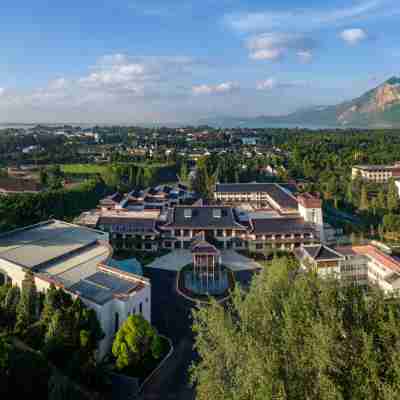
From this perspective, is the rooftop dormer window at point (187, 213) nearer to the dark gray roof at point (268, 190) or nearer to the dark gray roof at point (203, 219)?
the dark gray roof at point (203, 219)

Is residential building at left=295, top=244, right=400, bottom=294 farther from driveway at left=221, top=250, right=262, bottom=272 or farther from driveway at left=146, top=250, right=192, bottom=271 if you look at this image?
driveway at left=146, top=250, right=192, bottom=271

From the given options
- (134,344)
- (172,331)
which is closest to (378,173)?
(172,331)

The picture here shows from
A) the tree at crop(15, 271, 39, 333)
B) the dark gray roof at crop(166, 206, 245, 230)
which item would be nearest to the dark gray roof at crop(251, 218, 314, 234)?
the dark gray roof at crop(166, 206, 245, 230)

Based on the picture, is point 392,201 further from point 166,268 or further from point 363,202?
point 166,268

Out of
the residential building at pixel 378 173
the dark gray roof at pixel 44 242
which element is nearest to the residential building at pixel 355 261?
the dark gray roof at pixel 44 242

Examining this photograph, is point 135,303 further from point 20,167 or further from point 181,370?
point 20,167

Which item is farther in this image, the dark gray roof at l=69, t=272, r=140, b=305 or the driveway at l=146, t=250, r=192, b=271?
the driveway at l=146, t=250, r=192, b=271
